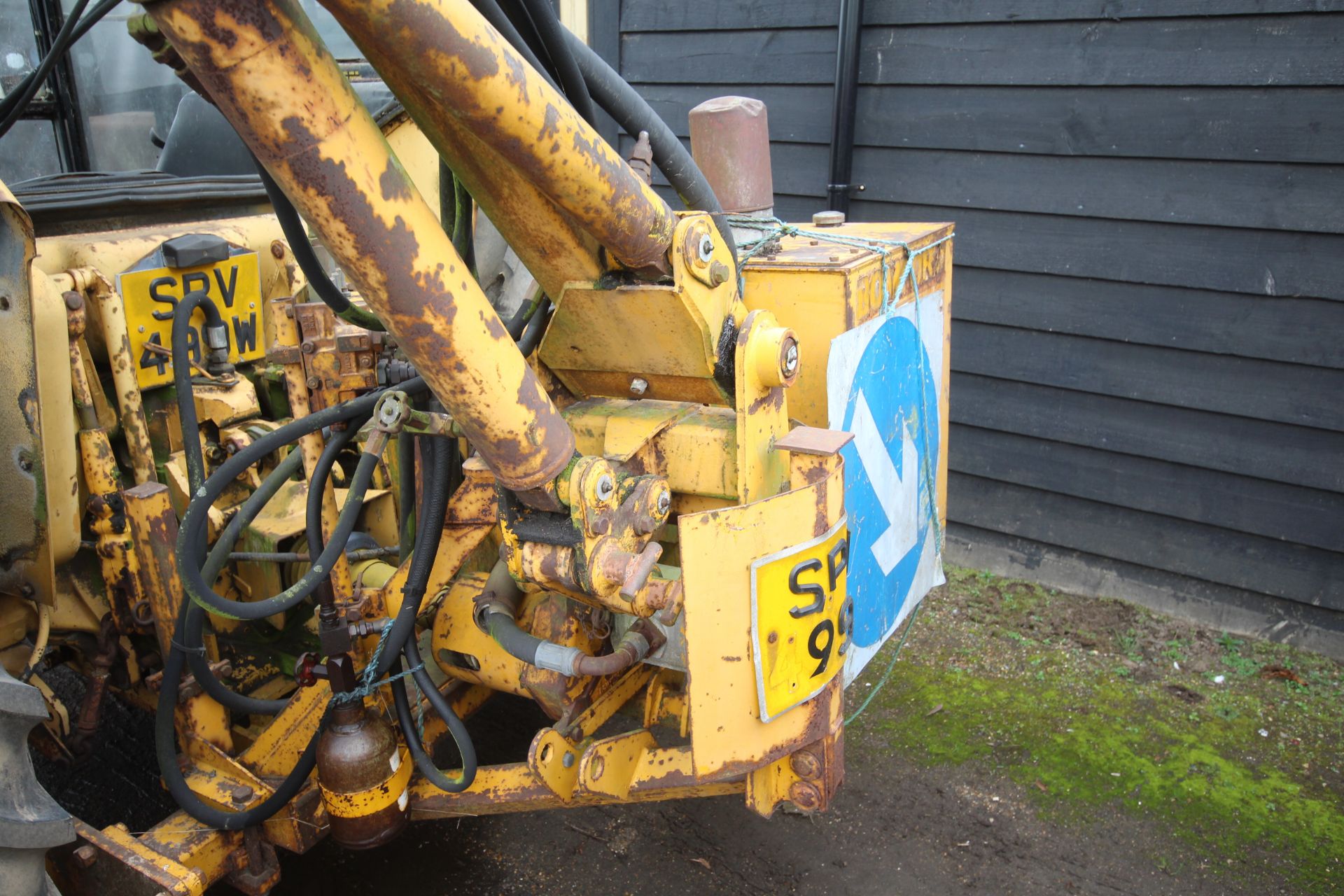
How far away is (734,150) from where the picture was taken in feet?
7.36

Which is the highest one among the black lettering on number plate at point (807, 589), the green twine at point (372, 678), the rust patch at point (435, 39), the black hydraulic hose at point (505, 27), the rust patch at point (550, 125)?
the black hydraulic hose at point (505, 27)

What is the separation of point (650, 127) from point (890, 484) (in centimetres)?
95

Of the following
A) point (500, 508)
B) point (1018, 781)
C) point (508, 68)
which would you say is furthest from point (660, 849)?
point (508, 68)

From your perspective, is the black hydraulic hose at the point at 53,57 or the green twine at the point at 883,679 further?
the green twine at the point at 883,679

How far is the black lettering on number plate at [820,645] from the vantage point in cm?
175

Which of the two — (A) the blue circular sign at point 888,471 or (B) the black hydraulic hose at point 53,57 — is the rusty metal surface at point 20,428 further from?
(A) the blue circular sign at point 888,471

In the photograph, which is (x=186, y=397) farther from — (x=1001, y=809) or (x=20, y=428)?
(x=1001, y=809)

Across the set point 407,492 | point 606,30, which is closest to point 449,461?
point 407,492

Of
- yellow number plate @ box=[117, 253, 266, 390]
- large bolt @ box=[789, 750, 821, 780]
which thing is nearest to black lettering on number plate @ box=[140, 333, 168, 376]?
yellow number plate @ box=[117, 253, 266, 390]

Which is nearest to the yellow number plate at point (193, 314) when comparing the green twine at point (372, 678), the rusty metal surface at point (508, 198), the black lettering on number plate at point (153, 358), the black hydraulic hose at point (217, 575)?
the black lettering on number plate at point (153, 358)

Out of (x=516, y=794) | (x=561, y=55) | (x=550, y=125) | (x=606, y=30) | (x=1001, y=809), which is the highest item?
(x=606, y=30)

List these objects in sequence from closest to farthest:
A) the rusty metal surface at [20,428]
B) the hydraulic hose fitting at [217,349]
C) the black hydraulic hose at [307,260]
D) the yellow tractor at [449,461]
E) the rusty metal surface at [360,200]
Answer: the rusty metal surface at [360,200]
the yellow tractor at [449,461]
the black hydraulic hose at [307,260]
the rusty metal surface at [20,428]
the hydraulic hose fitting at [217,349]

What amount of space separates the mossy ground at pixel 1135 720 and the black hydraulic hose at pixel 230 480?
188 cm

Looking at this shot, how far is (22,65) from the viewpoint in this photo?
3217 mm
